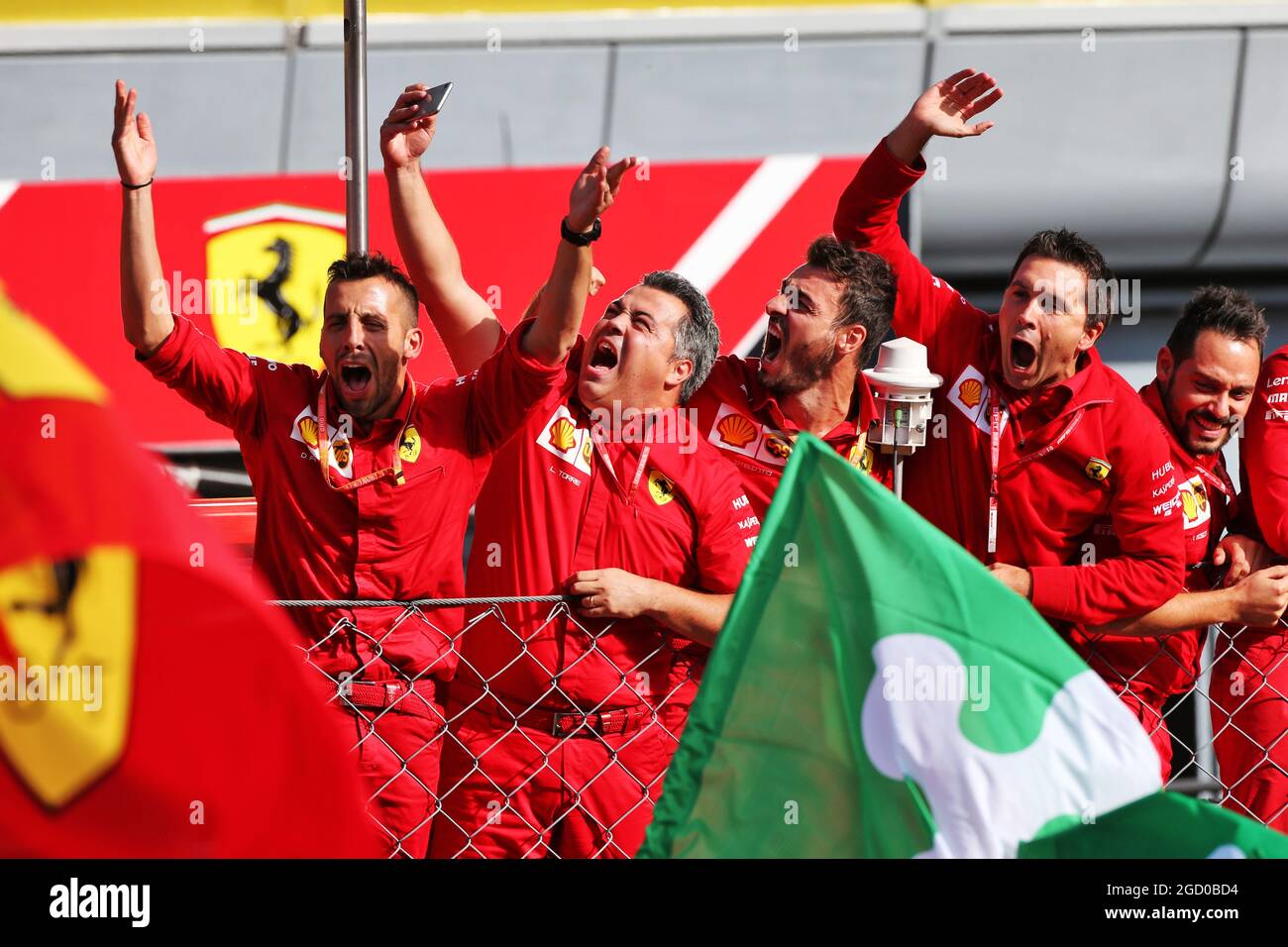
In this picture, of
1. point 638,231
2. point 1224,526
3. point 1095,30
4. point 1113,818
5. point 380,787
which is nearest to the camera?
point 1113,818

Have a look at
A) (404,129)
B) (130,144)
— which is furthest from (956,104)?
(130,144)

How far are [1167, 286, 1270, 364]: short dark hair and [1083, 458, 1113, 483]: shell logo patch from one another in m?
0.44

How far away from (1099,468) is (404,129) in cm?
189

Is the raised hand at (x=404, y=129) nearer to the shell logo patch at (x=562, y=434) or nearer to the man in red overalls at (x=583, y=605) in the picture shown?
the man in red overalls at (x=583, y=605)

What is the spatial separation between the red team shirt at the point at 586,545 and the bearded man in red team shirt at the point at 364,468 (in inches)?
3.9

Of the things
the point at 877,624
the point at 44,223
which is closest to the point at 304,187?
the point at 44,223

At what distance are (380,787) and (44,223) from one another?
3816 millimetres

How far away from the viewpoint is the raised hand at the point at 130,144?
139 inches

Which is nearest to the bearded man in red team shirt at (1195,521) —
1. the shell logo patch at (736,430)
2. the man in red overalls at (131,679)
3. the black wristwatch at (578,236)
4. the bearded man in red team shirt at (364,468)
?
the shell logo patch at (736,430)

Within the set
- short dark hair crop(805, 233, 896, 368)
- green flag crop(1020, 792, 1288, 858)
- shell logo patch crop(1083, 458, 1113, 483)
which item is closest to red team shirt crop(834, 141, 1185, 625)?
shell logo patch crop(1083, 458, 1113, 483)

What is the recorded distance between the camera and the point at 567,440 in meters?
3.64
